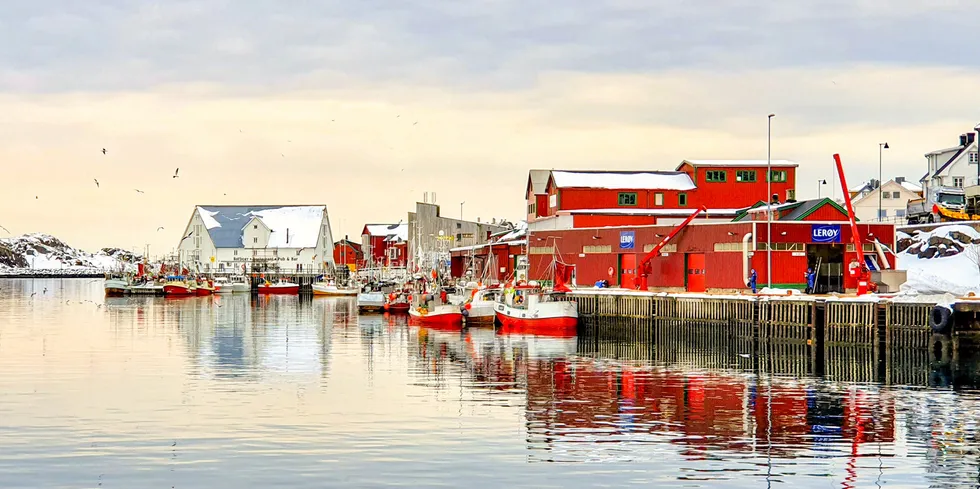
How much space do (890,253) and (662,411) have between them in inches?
1574

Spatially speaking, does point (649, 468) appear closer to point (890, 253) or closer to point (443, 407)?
point (443, 407)

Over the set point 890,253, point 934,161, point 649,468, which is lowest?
point 649,468

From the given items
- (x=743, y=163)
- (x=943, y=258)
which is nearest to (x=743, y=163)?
(x=743, y=163)

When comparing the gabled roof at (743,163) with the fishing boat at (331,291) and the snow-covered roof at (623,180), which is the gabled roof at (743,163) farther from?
the fishing boat at (331,291)

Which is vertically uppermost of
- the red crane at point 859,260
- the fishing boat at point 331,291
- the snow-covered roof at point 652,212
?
the snow-covered roof at point 652,212

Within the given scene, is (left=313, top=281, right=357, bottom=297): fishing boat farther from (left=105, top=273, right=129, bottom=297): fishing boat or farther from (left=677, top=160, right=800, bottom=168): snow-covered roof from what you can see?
(left=677, top=160, right=800, bottom=168): snow-covered roof

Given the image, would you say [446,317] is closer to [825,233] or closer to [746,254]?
[746,254]

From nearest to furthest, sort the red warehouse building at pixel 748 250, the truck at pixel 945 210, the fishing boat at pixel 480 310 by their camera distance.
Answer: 1. the red warehouse building at pixel 748 250
2. the fishing boat at pixel 480 310
3. the truck at pixel 945 210

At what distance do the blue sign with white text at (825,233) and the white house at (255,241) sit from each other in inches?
4830

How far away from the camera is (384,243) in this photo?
18962cm

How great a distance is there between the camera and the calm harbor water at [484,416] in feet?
82.5

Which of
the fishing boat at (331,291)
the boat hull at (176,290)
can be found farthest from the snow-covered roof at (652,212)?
the boat hull at (176,290)

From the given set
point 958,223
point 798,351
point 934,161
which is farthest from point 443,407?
point 934,161

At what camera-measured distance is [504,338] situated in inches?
2493
